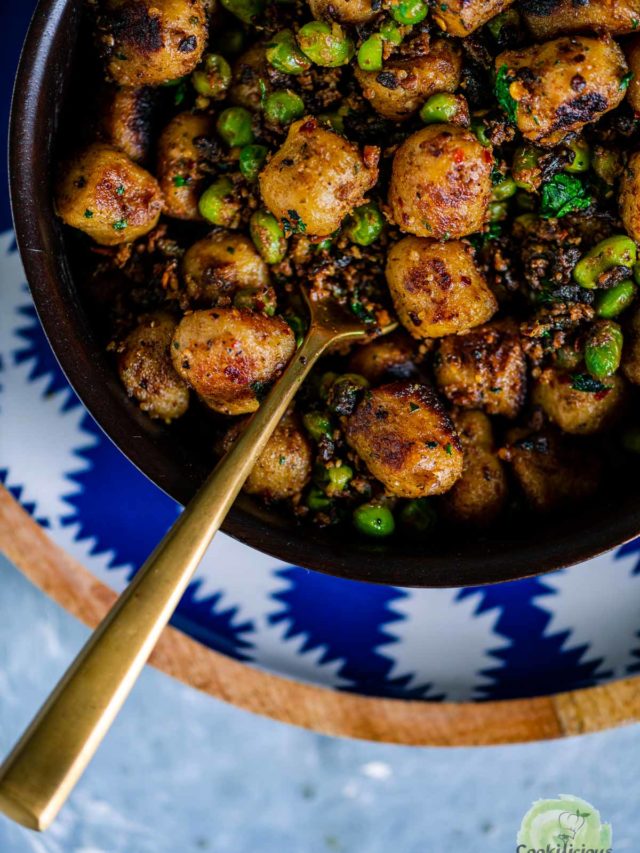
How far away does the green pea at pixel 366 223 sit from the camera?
2.35m

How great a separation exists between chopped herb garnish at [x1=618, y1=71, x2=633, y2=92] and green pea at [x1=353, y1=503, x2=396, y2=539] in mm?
1276

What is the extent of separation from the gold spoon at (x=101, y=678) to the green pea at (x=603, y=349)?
3.45 feet

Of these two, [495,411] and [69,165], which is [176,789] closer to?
[495,411]

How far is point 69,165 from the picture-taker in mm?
2289

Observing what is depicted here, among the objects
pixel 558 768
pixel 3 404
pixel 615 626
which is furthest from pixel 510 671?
pixel 3 404

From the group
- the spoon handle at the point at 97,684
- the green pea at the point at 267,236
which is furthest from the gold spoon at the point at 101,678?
the green pea at the point at 267,236

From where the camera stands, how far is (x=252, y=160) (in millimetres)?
2352

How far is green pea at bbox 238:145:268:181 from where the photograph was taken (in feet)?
7.72

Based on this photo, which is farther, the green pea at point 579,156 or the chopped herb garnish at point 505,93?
the green pea at point 579,156

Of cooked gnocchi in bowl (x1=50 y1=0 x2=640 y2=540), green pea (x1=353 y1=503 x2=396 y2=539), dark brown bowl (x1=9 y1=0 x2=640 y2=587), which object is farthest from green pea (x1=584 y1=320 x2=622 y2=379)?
green pea (x1=353 y1=503 x2=396 y2=539)

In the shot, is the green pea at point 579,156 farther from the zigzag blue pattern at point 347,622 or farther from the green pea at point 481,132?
the zigzag blue pattern at point 347,622

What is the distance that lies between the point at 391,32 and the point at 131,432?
127 centimetres

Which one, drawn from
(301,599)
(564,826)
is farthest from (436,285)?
(564,826)

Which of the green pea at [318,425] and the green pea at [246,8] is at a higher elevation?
the green pea at [246,8]
